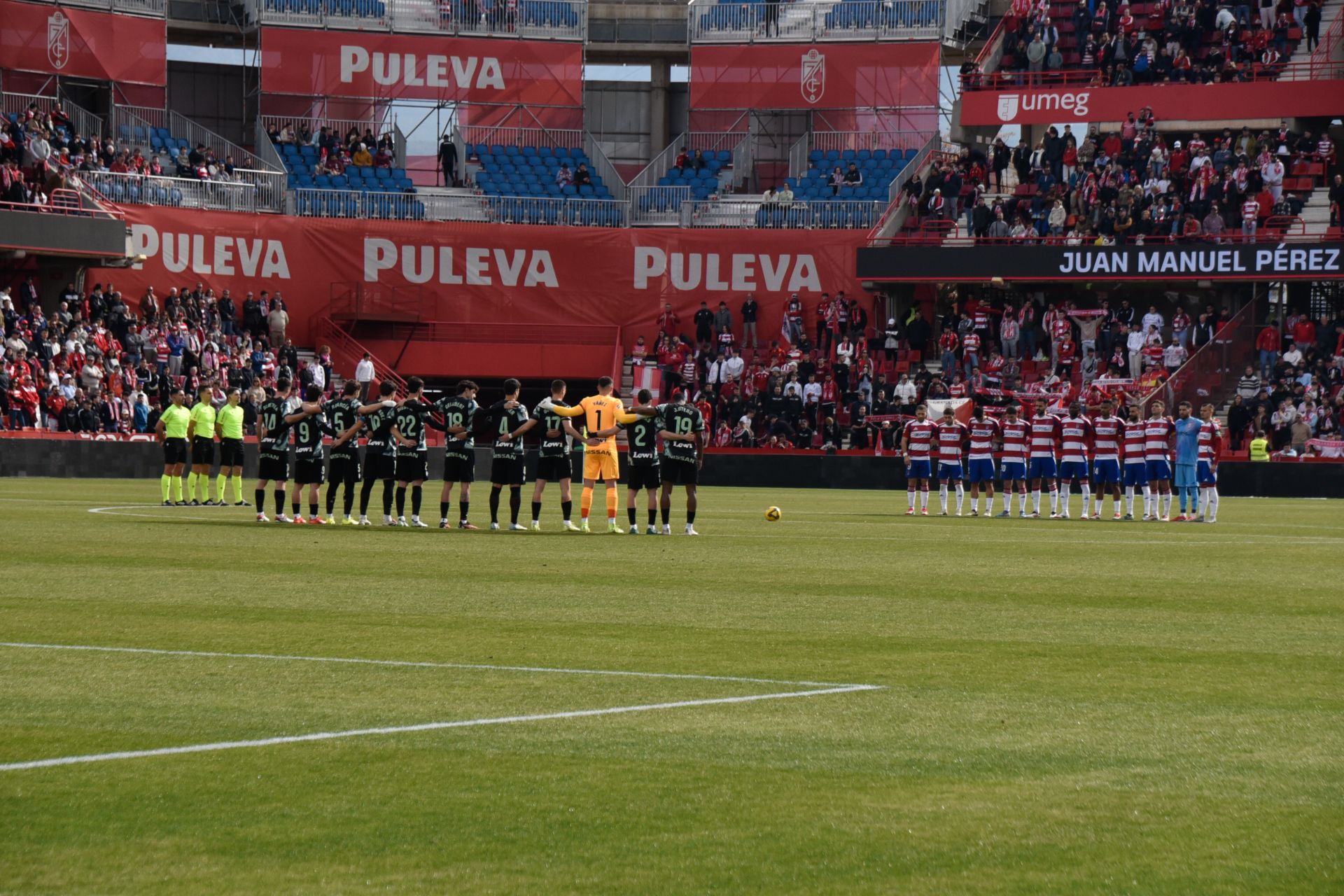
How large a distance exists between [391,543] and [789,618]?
8720 millimetres

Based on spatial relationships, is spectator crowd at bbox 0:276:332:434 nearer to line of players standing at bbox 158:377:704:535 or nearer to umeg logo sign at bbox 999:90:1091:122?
line of players standing at bbox 158:377:704:535

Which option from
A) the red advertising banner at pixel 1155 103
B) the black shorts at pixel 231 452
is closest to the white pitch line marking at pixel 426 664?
the black shorts at pixel 231 452

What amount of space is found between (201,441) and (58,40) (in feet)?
95.9

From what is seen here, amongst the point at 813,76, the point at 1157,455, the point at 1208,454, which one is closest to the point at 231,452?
the point at 1157,455

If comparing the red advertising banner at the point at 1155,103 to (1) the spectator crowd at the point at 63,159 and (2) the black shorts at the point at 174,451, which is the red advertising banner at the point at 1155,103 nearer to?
(1) the spectator crowd at the point at 63,159

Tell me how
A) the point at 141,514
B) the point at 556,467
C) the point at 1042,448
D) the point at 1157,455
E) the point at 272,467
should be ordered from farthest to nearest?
the point at 1042,448 < the point at 1157,455 < the point at 141,514 < the point at 272,467 < the point at 556,467

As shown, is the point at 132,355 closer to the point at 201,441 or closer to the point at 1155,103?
the point at 201,441

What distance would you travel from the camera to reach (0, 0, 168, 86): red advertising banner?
53.9 meters

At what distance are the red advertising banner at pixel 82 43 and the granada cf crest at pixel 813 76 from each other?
1986cm

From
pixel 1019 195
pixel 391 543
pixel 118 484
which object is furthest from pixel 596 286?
pixel 391 543

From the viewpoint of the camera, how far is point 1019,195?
52.8m

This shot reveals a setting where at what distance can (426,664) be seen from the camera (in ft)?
32.5

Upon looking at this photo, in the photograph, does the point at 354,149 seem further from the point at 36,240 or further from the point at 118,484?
the point at 118,484

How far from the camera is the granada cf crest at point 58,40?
5450 centimetres
